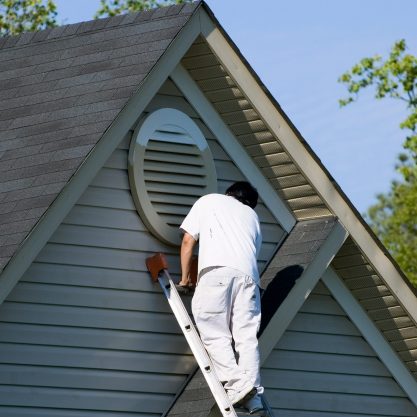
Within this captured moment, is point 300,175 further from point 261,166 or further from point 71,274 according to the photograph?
point 71,274

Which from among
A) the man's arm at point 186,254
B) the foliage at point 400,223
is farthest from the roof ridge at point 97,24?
the foliage at point 400,223

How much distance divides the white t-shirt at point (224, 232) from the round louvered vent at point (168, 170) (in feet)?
1.28

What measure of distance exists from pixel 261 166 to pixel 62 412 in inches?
118

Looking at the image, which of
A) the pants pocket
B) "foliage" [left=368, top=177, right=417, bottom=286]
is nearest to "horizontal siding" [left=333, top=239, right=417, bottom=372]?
the pants pocket

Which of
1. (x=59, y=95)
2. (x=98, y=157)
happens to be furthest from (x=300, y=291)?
(x=59, y=95)

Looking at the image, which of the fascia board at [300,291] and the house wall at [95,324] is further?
the fascia board at [300,291]

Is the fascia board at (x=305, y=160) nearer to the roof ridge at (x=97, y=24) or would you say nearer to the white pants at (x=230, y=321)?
the roof ridge at (x=97, y=24)

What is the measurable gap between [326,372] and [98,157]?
10.9 ft

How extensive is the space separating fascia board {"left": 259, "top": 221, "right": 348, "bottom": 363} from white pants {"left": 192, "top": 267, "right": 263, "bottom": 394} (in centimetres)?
89

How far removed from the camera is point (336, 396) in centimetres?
1291

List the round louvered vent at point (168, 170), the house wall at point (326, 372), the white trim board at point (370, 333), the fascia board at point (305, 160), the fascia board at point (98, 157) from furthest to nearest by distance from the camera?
1. the white trim board at point (370, 333)
2. the house wall at point (326, 372)
3. the fascia board at point (305, 160)
4. the round louvered vent at point (168, 170)
5. the fascia board at point (98, 157)

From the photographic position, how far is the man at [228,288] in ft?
35.6

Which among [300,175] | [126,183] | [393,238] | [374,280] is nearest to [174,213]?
[126,183]

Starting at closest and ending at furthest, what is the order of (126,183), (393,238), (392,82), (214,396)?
(214,396) < (126,183) < (392,82) < (393,238)
